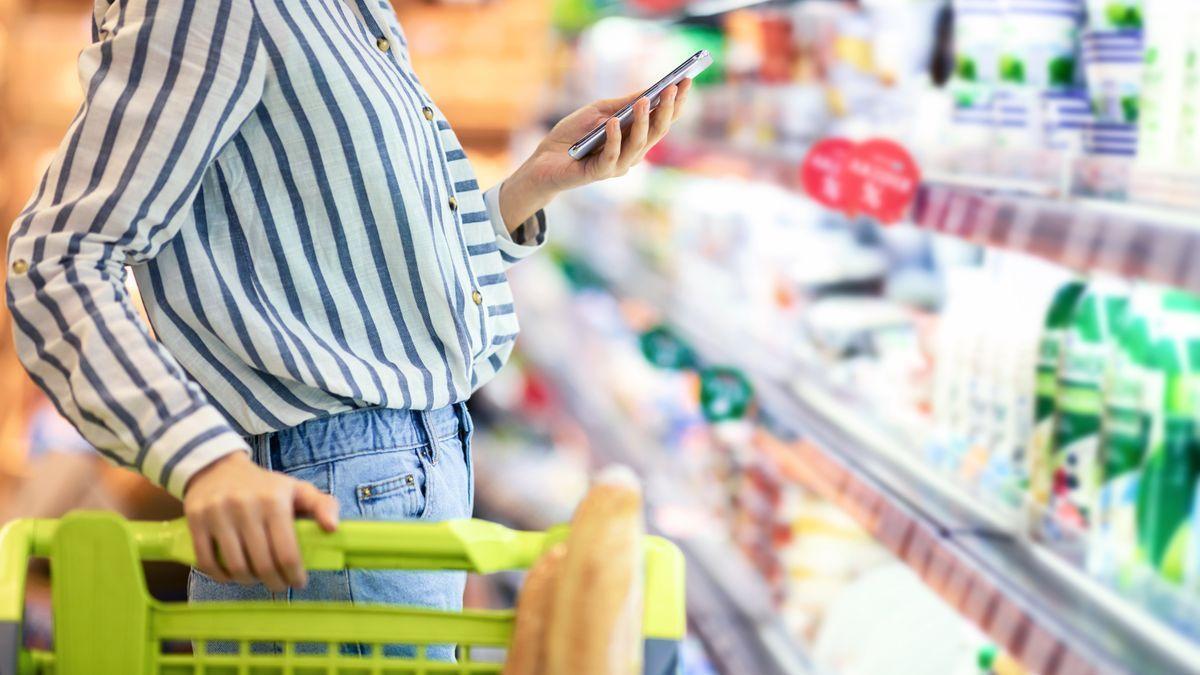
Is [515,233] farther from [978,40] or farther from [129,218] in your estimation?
[978,40]

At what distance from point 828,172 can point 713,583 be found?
0.93 m

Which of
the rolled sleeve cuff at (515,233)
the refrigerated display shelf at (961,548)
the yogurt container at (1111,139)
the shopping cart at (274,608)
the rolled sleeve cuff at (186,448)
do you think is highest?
the yogurt container at (1111,139)

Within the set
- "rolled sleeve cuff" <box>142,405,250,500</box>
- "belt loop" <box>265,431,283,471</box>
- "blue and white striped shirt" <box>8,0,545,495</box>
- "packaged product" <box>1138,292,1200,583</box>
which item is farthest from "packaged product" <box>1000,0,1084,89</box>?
"rolled sleeve cuff" <box>142,405,250,500</box>

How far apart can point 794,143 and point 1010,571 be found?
1.15 m

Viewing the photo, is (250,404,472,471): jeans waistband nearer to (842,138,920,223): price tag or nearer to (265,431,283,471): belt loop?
(265,431,283,471): belt loop

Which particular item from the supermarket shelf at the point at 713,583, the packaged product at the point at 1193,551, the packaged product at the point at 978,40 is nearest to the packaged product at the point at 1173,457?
the packaged product at the point at 1193,551

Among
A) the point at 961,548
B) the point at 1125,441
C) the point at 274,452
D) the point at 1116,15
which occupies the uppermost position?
the point at 1116,15

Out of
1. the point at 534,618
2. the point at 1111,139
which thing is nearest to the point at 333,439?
the point at 534,618

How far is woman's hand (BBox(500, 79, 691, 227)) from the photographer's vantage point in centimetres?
116

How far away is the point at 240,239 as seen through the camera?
39.6 inches

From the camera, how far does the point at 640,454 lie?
2.91 m

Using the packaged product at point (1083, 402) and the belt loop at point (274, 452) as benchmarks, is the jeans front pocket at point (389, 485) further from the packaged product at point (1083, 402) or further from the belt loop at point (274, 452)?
the packaged product at point (1083, 402)

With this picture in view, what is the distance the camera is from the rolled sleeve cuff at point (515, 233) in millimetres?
1292

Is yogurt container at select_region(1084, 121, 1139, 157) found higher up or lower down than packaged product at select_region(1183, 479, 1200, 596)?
higher up
